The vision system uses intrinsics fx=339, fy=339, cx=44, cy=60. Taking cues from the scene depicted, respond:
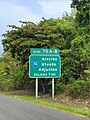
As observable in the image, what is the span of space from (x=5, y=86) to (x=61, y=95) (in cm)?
3092

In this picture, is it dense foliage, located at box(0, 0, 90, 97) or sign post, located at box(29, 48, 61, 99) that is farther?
sign post, located at box(29, 48, 61, 99)

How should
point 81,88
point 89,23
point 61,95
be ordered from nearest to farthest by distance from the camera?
point 89,23 < point 81,88 < point 61,95

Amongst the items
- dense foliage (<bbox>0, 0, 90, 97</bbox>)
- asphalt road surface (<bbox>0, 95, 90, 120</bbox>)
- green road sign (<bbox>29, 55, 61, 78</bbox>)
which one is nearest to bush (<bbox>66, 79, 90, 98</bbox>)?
dense foliage (<bbox>0, 0, 90, 97</bbox>)

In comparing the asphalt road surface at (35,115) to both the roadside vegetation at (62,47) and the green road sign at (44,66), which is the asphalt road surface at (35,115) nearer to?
the roadside vegetation at (62,47)

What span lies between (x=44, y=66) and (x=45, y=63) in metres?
0.29

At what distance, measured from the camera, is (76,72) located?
106 ft

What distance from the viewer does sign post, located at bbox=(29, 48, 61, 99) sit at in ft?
103

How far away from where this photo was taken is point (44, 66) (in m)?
31.4

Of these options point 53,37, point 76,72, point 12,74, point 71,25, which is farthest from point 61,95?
point 12,74

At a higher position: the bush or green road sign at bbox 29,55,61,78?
green road sign at bbox 29,55,61,78

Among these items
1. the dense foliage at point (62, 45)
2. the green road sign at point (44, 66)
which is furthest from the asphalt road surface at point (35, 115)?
the green road sign at point (44, 66)

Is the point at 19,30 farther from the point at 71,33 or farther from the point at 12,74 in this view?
the point at 12,74

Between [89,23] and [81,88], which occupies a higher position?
[89,23]

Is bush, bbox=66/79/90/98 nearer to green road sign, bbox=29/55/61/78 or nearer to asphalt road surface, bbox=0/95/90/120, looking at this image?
green road sign, bbox=29/55/61/78
